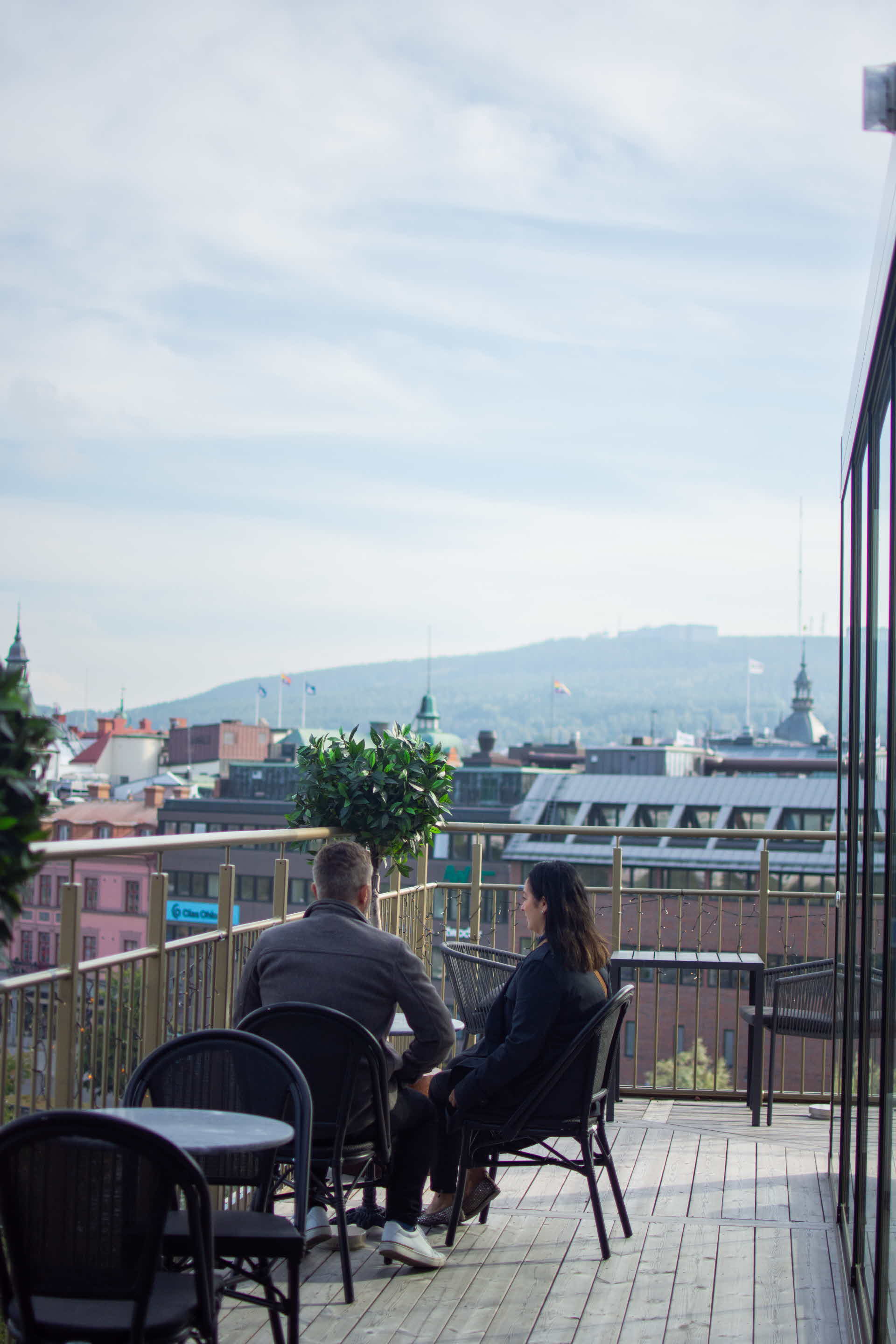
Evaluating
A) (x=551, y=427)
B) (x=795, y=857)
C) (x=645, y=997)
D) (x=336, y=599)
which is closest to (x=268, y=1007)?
(x=645, y=997)

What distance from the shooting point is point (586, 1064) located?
411 cm

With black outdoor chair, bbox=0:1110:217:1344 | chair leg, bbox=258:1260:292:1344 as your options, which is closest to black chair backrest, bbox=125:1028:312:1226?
chair leg, bbox=258:1260:292:1344

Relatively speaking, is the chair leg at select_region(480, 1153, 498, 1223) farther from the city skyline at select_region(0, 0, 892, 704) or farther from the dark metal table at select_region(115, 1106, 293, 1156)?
the city skyline at select_region(0, 0, 892, 704)

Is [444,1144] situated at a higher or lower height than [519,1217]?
higher

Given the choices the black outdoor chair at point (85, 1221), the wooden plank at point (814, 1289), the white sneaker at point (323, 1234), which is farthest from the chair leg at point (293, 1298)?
the wooden plank at point (814, 1289)

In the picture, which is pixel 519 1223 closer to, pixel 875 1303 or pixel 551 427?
pixel 875 1303

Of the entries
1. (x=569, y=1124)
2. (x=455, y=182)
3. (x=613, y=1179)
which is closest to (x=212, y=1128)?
(x=569, y=1124)

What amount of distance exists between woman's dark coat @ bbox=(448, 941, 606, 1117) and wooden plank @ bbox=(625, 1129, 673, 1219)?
34.5 inches

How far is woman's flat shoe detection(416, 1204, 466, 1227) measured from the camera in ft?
14.5

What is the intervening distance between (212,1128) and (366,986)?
3.59 feet

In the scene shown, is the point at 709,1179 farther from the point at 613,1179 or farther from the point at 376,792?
the point at 376,792

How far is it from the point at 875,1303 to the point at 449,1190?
1.71 m

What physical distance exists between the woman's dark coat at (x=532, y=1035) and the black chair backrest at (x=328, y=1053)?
51 centimetres

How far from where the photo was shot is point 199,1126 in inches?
109
